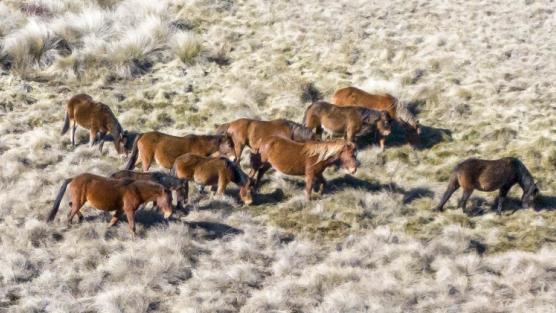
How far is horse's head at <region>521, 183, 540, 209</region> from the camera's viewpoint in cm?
1280

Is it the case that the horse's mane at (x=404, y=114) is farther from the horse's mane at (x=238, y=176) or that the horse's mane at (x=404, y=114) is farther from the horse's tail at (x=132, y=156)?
the horse's tail at (x=132, y=156)

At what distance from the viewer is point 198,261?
11227 mm

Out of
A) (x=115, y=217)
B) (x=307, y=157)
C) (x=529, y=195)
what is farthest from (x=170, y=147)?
(x=529, y=195)

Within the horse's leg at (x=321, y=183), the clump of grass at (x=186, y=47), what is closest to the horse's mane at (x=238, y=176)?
the horse's leg at (x=321, y=183)

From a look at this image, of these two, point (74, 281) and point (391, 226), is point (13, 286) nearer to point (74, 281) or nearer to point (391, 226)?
point (74, 281)

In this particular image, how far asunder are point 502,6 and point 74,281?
60.6 feet

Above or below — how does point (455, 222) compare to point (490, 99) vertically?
below

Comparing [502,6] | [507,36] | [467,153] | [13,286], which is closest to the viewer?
[13,286]

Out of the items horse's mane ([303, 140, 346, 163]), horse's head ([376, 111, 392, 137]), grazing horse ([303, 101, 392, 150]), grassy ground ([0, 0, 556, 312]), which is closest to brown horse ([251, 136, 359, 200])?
horse's mane ([303, 140, 346, 163])

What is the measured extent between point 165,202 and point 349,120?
5.67 meters

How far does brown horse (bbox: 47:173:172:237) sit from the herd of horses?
2cm

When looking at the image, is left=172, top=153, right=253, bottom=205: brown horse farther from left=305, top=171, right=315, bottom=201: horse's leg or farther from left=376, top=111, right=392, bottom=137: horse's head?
left=376, top=111, right=392, bottom=137: horse's head

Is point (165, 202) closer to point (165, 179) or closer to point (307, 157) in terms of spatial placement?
point (165, 179)

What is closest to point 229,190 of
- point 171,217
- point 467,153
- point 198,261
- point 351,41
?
point 171,217
